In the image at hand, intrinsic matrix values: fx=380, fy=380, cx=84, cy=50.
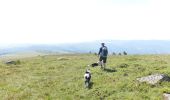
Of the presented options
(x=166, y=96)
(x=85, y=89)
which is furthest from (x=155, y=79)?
(x=85, y=89)

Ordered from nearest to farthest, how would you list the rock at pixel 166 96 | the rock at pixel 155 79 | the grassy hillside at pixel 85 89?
1. the rock at pixel 166 96
2. the grassy hillside at pixel 85 89
3. the rock at pixel 155 79

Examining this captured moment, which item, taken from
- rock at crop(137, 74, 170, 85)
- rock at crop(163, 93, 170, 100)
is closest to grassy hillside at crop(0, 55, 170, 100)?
rock at crop(163, 93, 170, 100)

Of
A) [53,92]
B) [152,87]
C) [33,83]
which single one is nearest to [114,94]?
[152,87]

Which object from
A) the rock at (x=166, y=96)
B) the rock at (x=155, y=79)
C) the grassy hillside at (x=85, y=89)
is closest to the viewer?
the rock at (x=166, y=96)

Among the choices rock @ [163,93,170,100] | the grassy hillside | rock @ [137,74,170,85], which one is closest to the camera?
rock @ [163,93,170,100]

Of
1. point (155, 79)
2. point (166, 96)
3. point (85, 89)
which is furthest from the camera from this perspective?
point (85, 89)

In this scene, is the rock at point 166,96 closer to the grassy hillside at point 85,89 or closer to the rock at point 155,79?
the grassy hillside at point 85,89

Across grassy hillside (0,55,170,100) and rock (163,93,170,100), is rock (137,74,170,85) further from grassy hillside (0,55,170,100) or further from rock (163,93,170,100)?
rock (163,93,170,100)

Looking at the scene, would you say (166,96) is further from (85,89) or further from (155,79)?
(85,89)

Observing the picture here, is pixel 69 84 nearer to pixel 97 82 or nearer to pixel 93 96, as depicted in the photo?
pixel 97 82

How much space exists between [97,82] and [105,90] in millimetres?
3440

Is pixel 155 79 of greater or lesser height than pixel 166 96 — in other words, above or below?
above

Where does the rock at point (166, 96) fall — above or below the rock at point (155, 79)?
below

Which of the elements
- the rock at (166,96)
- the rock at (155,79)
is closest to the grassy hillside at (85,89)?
the rock at (166,96)
